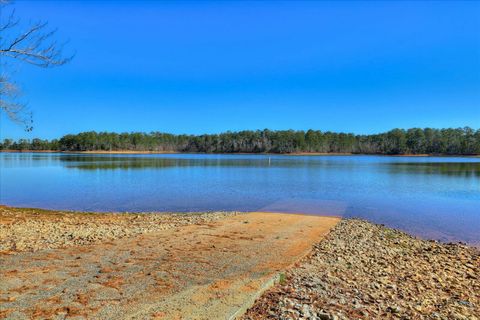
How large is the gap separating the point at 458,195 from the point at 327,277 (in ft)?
75.8

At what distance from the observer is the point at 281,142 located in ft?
→ 541

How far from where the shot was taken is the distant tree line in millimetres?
147875

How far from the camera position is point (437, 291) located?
666 cm

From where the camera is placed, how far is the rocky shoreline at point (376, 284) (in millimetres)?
5207

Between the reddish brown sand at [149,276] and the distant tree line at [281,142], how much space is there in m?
157

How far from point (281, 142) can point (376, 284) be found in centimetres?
15967

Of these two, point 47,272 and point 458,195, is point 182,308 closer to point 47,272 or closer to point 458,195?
point 47,272

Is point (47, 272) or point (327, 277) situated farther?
point (327, 277)

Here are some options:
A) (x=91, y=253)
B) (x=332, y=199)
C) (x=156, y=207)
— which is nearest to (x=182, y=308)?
(x=91, y=253)

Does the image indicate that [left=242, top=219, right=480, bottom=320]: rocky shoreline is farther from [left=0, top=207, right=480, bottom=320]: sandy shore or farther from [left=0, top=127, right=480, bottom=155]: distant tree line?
[left=0, top=127, right=480, bottom=155]: distant tree line

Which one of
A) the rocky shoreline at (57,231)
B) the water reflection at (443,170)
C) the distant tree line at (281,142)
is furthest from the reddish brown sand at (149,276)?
the distant tree line at (281,142)

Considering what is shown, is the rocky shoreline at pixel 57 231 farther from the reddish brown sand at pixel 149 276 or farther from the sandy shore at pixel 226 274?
the reddish brown sand at pixel 149 276

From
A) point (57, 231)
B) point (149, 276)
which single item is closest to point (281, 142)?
point (57, 231)

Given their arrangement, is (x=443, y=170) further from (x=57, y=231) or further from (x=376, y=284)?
(x=57, y=231)
